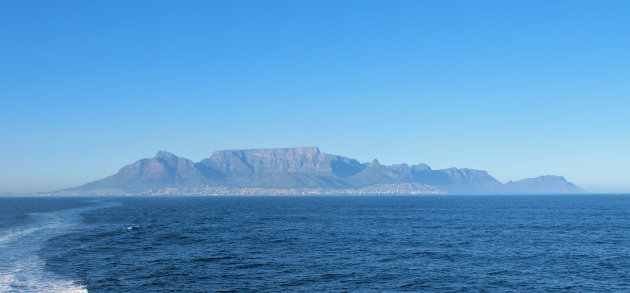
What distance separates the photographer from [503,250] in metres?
65.2

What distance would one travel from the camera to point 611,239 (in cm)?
7825

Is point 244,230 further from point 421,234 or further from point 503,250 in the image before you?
point 503,250

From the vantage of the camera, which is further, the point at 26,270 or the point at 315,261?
the point at 315,261

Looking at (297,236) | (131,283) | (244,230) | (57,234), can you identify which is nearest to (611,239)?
(297,236)

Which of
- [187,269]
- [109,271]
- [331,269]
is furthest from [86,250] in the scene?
[331,269]

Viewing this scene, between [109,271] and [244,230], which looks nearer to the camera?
[109,271]

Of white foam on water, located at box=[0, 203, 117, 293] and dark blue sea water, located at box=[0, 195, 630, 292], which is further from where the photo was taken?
dark blue sea water, located at box=[0, 195, 630, 292]

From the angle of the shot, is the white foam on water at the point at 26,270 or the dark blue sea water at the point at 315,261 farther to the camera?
the dark blue sea water at the point at 315,261

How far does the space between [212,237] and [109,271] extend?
32746mm

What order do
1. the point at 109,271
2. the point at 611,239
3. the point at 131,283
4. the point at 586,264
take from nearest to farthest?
the point at 131,283 < the point at 109,271 < the point at 586,264 < the point at 611,239

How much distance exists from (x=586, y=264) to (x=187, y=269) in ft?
152

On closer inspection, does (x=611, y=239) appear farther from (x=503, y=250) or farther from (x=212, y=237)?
(x=212, y=237)

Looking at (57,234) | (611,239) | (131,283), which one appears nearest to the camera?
(131,283)

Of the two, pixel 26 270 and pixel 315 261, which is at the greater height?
pixel 26 270
